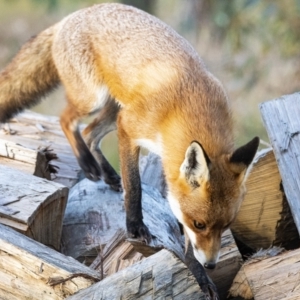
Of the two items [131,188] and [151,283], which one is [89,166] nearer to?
[131,188]

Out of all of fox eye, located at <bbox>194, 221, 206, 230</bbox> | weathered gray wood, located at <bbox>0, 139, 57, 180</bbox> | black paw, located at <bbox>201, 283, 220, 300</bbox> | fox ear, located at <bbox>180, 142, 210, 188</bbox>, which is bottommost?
black paw, located at <bbox>201, 283, 220, 300</bbox>

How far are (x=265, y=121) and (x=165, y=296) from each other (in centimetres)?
130

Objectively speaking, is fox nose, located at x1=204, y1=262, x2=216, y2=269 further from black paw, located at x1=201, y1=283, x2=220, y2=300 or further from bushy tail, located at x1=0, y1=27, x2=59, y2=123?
bushy tail, located at x1=0, y1=27, x2=59, y2=123

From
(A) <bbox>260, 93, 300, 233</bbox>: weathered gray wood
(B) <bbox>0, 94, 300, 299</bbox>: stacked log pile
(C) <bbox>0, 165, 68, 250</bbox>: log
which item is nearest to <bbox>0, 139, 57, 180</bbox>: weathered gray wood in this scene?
(B) <bbox>0, 94, 300, 299</bbox>: stacked log pile

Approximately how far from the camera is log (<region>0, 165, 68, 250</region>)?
2.77 m

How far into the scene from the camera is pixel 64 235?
3.17m

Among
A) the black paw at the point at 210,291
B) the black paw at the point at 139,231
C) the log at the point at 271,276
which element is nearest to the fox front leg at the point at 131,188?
the black paw at the point at 139,231

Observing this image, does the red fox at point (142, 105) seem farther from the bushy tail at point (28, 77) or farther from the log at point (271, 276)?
the log at point (271, 276)

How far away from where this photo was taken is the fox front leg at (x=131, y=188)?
3123 millimetres

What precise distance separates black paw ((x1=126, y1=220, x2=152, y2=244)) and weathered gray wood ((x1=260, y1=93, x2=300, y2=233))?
28.5 inches

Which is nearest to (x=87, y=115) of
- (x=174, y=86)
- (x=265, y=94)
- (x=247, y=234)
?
(x=174, y=86)

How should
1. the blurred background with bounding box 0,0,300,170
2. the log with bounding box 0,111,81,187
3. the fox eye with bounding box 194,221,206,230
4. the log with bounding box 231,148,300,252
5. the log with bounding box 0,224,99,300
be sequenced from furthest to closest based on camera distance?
the blurred background with bounding box 0,0,300,170 < the log with bounding box 0,111,81,187 < the log with bounding box 231,148,300,252 < the fox eye with bounding box 194,221,206,230 < the log with bounding box 0,224,99,300

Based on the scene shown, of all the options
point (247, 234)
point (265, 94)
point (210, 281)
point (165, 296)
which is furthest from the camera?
point (265, 94)

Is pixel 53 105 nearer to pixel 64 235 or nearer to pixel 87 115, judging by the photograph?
pixel 87 115
